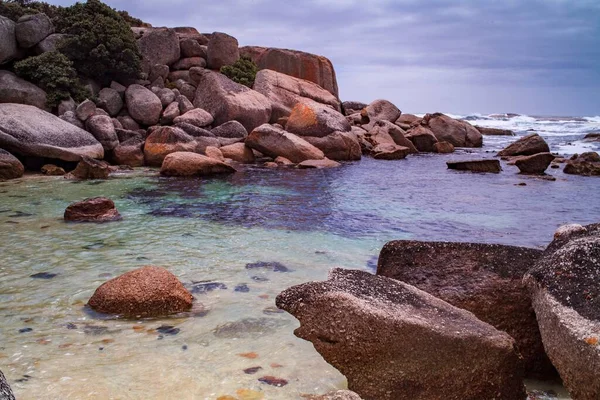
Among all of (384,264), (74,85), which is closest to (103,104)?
(74,85)

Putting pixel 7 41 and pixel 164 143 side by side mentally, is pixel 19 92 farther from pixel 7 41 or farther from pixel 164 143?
pixel 164 143

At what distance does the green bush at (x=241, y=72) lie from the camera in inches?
1170

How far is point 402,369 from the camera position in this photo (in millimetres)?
3684

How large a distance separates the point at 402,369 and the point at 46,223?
8829 millimetres

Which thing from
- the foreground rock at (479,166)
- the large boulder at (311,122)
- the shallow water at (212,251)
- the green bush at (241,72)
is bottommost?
the shallow water at (212,251)

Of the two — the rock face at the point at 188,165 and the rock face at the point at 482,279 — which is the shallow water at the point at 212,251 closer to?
the rock face at the point at 188,165

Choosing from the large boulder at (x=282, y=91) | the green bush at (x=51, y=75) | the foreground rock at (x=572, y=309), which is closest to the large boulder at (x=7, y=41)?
the green bush at (x=51, y=75)

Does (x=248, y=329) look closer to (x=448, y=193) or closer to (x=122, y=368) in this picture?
(x=122, y=368)

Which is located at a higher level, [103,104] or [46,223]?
[103,104]

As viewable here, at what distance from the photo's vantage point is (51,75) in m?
21.1

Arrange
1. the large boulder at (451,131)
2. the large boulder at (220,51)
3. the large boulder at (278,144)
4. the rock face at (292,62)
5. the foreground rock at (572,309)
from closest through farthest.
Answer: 1. the foreground rock at (572,309)
2. the large boulder at (278,144)
3. the large boulder at (220,51)
4. the large boulder at (451,131)
5. the rock face at (292,62)

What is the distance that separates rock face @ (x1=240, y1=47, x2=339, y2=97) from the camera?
36.8m

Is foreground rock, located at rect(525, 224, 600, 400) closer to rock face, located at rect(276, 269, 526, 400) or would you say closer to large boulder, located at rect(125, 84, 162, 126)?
rock face, located at rect(276, 269, 526, 400)

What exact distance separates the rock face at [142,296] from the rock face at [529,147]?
81.6 ft
